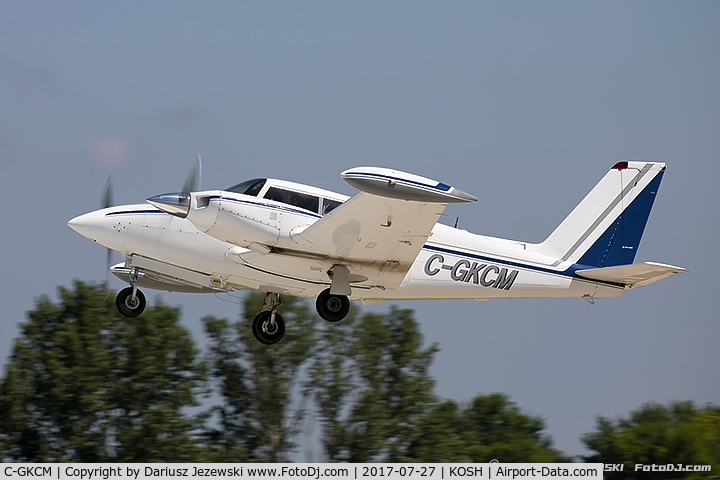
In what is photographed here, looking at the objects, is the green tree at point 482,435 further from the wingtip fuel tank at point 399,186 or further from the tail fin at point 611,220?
the wingtip fuel tank at point 399,186

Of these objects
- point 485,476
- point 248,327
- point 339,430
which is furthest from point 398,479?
point 248,327

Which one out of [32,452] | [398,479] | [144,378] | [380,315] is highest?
[380,315]

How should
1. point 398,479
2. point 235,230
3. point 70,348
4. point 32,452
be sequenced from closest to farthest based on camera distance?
point 235,230, point 398,479, point 32,452, point 70,348

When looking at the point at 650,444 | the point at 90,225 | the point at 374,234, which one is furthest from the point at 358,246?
the point at 650,444

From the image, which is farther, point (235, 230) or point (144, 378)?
point (144, 378)

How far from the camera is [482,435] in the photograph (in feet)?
148

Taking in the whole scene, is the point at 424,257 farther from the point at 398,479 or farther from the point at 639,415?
the point at 639,415

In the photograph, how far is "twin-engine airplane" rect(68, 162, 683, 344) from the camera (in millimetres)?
16312

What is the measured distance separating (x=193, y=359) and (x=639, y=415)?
18.8 metres

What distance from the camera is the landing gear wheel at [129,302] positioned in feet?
61.9

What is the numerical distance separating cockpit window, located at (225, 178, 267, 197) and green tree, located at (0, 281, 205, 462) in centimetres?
2140

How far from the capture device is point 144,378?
1522 inches

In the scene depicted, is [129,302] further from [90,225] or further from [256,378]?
[256,378]

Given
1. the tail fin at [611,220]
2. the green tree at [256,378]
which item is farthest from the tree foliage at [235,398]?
the tail fin at [611,220]
